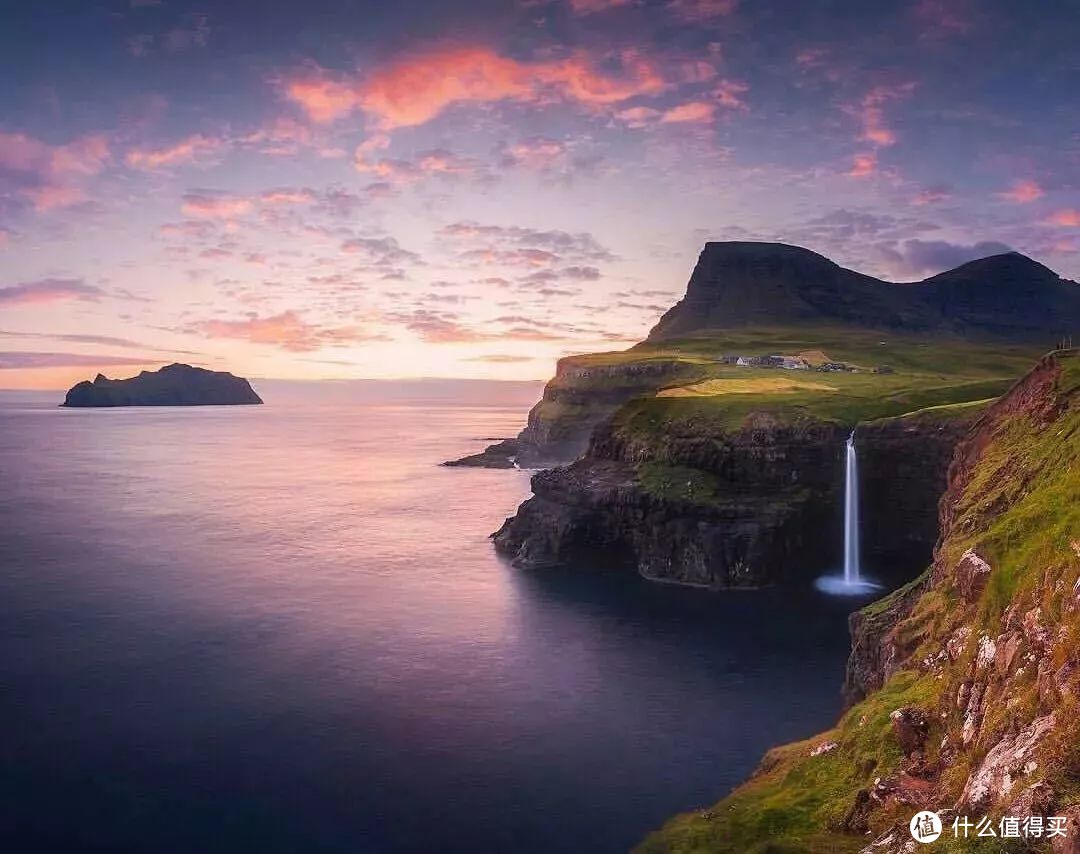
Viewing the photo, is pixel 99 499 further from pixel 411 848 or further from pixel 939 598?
pixel 939 598

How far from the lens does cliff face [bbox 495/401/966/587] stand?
3831 inches

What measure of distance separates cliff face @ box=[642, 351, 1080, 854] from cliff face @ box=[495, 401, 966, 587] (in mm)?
53063

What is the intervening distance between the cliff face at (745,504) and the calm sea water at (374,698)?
5.94 meters

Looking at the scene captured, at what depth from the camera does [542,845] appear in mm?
41438

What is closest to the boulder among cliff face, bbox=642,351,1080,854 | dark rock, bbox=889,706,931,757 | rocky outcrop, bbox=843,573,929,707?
cliff face, bbox=642,351,1080,854

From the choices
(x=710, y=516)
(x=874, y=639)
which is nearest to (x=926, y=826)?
(x=874, y=639)

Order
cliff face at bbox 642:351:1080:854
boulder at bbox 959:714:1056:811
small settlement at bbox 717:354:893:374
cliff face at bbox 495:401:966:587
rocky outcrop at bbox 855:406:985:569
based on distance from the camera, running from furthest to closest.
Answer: small settlement at bbox 717:354:893:374 → cliff face at bbox 495:401:966:587 → rocky outcrop at bbox 855:406:985:569 → cliff face at bbox 642:351:1080:854 → boulder at bbox 959:714:1056:811

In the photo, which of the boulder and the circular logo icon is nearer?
the boulder

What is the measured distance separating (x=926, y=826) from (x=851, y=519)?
86.4 m

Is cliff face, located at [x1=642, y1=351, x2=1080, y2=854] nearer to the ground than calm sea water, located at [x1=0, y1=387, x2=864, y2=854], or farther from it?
farther from it

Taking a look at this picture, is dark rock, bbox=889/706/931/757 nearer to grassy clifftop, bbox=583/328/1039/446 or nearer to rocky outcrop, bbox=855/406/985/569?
rocky outcrop, bbox=855/406/985/569

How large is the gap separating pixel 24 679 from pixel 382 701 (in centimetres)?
3164

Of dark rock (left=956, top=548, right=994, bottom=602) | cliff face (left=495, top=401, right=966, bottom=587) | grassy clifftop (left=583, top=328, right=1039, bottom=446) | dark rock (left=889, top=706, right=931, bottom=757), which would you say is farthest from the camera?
grassy clifftop (left=583, top=328, right=1039, bottom=446)

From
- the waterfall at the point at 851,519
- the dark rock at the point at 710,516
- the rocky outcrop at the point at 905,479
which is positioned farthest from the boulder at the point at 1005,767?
the rocky outcrop at the point at 905,479
